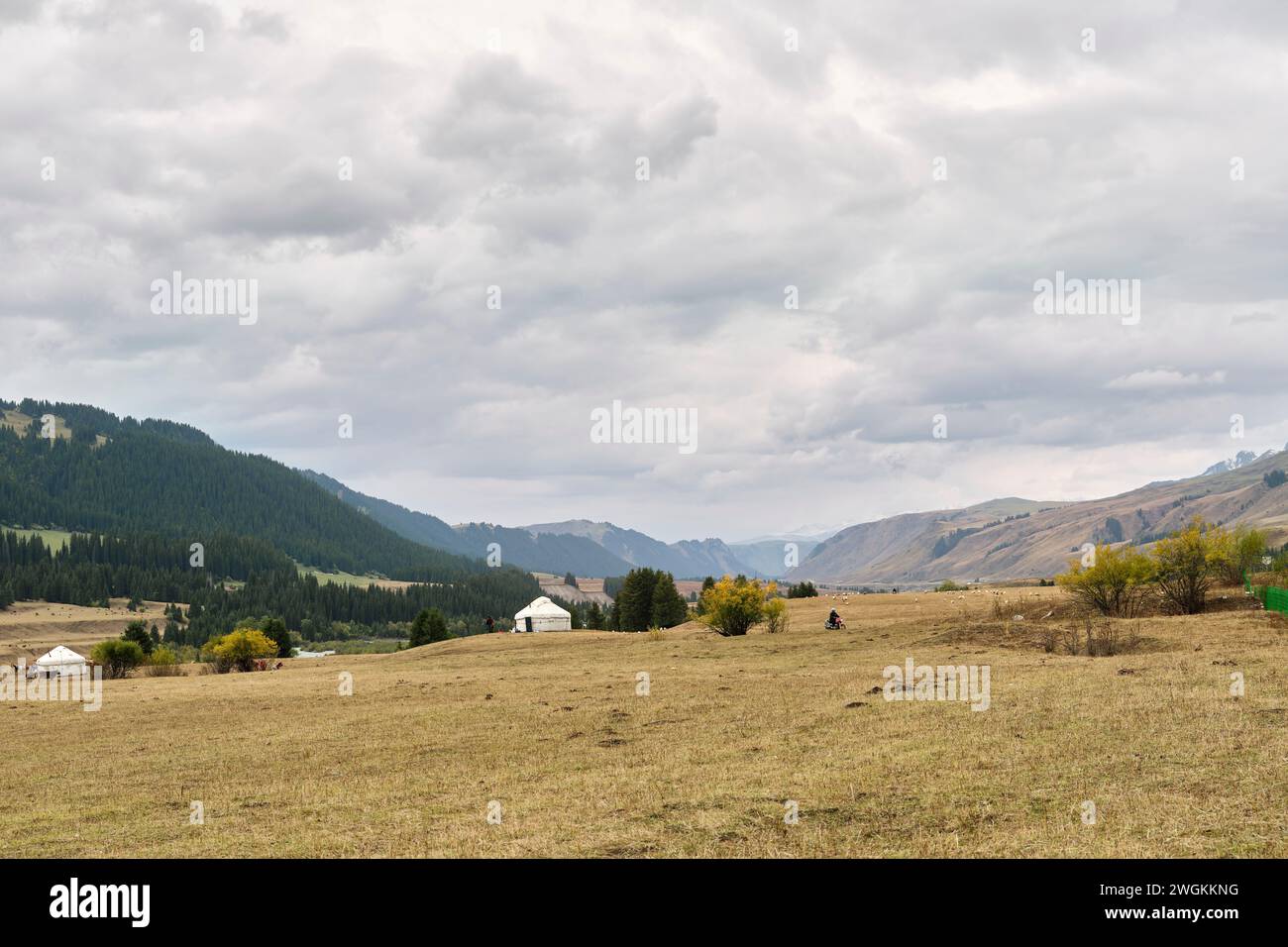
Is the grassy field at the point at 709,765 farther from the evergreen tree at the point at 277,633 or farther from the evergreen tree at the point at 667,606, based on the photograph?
the evergreen tree at the point at 277,633

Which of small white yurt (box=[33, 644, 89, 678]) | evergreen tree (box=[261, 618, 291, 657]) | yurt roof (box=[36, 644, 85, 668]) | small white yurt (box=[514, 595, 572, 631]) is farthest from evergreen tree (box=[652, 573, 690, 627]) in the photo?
yurt roof (box=[36, 644, 85, 668])

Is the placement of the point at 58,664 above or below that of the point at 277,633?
below

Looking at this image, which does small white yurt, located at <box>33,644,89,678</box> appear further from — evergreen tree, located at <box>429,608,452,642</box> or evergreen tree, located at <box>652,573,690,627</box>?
evergreen tree, located at <box>652,573,690,627</box>

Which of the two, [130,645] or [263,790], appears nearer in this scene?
[263,790]

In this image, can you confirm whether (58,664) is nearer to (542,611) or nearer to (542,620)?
(542,620)

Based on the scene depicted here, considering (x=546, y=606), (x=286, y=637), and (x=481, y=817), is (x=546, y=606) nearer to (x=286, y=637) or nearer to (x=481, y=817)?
(x=286, y=637)

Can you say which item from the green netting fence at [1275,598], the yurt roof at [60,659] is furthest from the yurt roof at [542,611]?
the green netting fence at [1275,598]

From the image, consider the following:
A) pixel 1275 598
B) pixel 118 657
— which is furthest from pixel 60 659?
pixel 1275 598

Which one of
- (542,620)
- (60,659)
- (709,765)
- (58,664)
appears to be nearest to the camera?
(709,765)

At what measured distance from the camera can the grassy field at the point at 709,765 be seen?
16219 mm

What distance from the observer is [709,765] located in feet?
77.7
